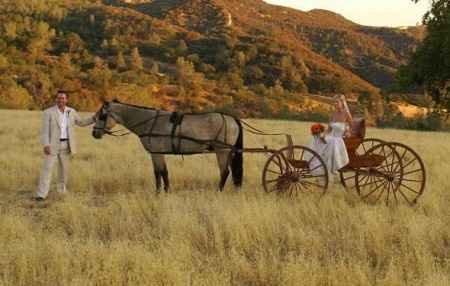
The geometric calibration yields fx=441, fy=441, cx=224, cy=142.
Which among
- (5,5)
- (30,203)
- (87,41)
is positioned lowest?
(30,203)

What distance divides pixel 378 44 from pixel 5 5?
403 feet

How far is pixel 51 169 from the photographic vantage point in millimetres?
8359

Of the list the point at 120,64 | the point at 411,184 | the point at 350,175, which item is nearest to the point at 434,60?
the point at 350,175

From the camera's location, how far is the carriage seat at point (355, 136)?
7949 mm

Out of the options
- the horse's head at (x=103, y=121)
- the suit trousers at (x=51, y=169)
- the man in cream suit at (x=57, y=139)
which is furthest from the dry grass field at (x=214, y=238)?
the horse's head at (x=103, y=121)

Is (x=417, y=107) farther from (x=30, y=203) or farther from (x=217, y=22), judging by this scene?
(x=30, y=203)

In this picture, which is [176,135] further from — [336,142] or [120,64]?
[120,64]

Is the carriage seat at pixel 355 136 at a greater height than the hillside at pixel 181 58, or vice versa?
the hillside at pixel 181 58

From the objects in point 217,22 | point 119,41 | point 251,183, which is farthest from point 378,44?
point 251,183

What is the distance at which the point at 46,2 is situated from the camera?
146500mm

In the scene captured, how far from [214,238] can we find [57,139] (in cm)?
429

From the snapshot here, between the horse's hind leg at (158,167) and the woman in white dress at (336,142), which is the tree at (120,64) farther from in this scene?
the woman in white dress at (336,142)

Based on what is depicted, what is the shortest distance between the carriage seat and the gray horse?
212 cm

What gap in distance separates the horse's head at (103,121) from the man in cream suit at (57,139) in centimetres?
14
